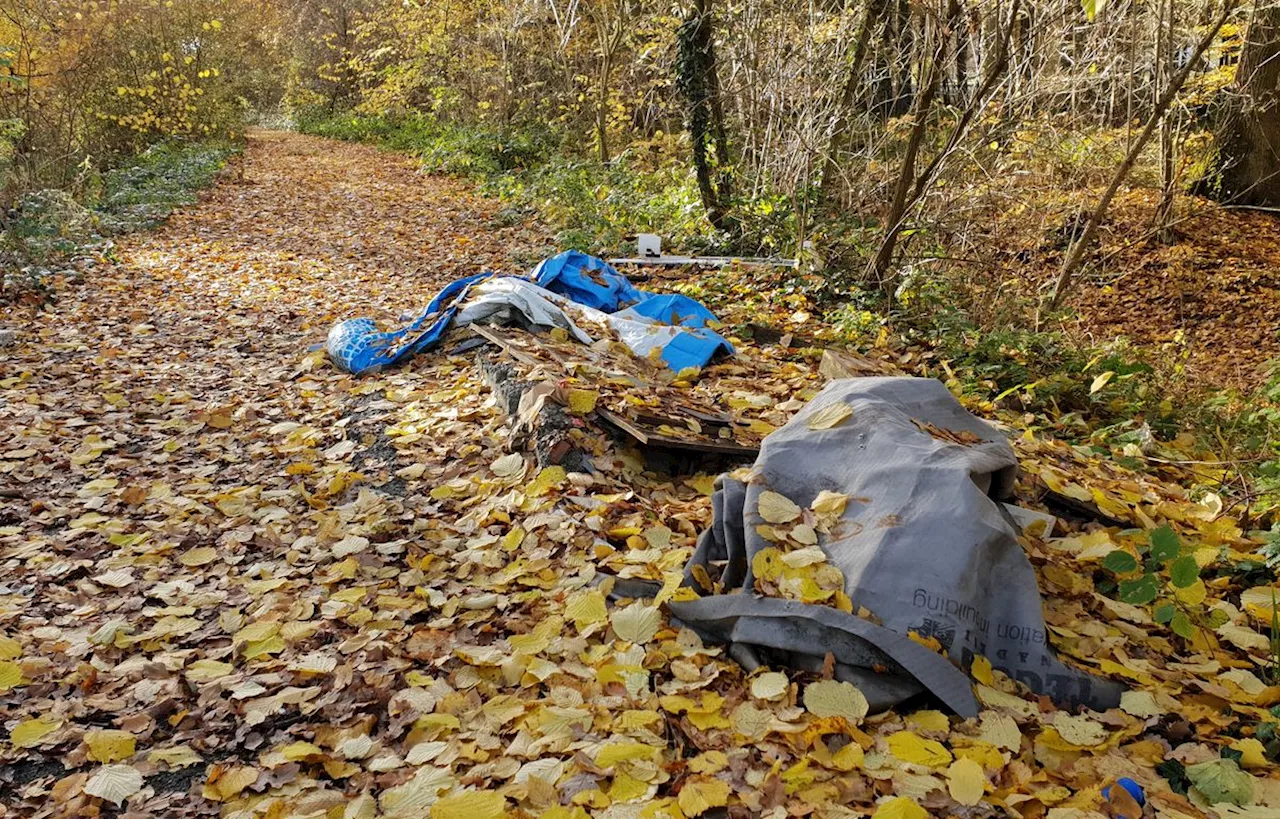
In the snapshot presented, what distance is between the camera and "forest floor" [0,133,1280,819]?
1961 mm

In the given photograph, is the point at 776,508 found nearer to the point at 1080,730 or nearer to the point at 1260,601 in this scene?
the point at 1080,730

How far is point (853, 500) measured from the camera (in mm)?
2496

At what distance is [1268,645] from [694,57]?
6.82m

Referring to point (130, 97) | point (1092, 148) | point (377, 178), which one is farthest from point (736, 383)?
point (130, 97)

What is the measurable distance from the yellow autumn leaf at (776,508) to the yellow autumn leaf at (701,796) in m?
0.84

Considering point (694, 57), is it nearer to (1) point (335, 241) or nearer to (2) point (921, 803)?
(1) point (335, 241)

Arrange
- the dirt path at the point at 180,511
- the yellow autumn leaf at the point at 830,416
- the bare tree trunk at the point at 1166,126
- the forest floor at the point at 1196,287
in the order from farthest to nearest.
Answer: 1. the forest floor at the point at 1196,287
2. the bare tree trunk at the point at 1166,126
3. the yellow autumn leaf at the point at 830,416
4. the dirt path at the point at 180,511

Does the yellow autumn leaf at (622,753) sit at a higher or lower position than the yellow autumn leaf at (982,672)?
lower

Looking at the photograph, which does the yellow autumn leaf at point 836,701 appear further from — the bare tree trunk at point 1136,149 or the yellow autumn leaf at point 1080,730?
the bare tree trunk at point 1136,149

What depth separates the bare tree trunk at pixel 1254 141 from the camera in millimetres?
8789

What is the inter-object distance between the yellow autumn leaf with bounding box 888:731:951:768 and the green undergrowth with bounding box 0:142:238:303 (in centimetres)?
725

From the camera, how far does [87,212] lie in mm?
9219

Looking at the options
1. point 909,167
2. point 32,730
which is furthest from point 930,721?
point 909,167

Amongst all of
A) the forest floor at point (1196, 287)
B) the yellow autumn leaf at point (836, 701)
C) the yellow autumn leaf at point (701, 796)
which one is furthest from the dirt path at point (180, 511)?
the forest floor at point (1196, 287)
